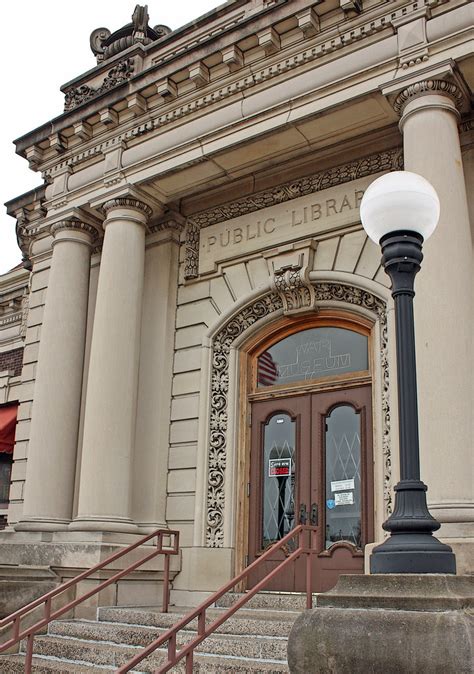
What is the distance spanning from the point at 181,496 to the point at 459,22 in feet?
22.3

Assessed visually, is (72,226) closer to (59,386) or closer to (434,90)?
(59,386)

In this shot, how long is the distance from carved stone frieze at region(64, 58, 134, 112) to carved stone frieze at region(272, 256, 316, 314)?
3796mm

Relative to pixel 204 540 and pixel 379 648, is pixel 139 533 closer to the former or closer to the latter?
pixel 204 540

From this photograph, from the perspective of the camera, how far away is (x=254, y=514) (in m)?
10.4

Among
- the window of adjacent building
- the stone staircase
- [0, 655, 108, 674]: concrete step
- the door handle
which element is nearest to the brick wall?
the window of adjacent building

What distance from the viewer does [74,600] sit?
828 centimetres

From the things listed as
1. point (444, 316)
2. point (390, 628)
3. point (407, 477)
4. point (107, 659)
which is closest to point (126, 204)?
point (444, 316)

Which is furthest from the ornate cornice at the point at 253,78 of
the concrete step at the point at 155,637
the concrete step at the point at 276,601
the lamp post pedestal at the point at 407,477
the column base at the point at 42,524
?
the concrete step at the point at 155,637

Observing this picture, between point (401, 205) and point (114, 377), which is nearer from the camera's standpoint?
point (401, 205)

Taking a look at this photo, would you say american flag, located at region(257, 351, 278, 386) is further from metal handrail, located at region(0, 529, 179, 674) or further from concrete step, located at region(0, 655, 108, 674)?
concrete step, located at region(0, 655, 108, 674)

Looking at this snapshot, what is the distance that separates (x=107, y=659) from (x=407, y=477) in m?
4.58

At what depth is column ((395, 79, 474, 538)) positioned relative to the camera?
7277 millimetres

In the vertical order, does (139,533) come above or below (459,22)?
below

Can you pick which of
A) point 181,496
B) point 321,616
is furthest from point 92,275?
point 321,616
